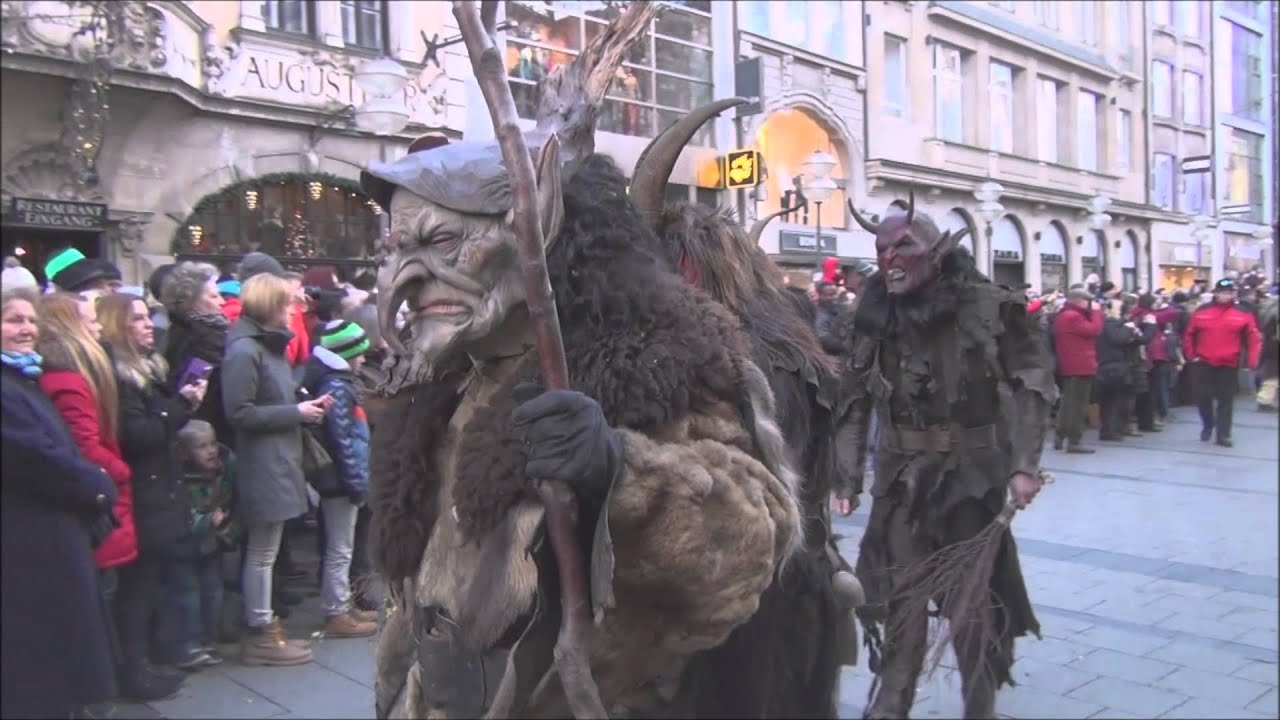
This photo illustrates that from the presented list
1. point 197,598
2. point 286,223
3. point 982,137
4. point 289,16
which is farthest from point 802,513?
point 982,137

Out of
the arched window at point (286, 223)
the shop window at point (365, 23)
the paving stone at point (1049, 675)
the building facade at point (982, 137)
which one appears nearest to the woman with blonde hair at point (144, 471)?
the paving stone at point (1049, 675)

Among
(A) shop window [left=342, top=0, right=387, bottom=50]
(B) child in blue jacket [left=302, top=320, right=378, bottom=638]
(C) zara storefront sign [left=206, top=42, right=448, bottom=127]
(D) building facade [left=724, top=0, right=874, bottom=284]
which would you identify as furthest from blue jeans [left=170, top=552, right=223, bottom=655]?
Answer: (D) building facade [left=724, top=0, right=874, bottom=284]

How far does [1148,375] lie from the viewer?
39.0 feet

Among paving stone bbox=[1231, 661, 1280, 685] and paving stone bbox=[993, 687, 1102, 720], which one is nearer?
paving stone bbox=[1231, 661, 1280, 685]

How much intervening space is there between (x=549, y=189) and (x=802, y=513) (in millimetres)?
997

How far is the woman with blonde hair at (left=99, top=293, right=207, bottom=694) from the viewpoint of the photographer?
14.1ft

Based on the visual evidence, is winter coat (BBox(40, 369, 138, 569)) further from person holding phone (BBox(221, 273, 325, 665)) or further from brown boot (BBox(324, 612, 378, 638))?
brown boot (BBox(324, 612, 378, 638))

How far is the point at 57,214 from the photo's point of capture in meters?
8.73

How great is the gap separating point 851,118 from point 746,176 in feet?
23.1

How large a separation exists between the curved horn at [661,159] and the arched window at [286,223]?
7.95m

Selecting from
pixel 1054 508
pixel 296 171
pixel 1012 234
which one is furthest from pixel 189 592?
pixel 1012 234

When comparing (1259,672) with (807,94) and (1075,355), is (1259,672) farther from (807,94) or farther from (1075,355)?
(807,94)

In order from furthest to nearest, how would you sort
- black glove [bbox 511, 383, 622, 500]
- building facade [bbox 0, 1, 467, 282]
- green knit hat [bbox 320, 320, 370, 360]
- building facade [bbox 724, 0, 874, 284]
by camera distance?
building facade [bbox 724, 0, 874, 284], building facade [bbox 0, 1, 467, 282], green knit hat [bbox 320, 320, 370, 360], black glove [bbox 511, 383, 622, 500]

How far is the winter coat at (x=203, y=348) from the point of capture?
5.00 meters
